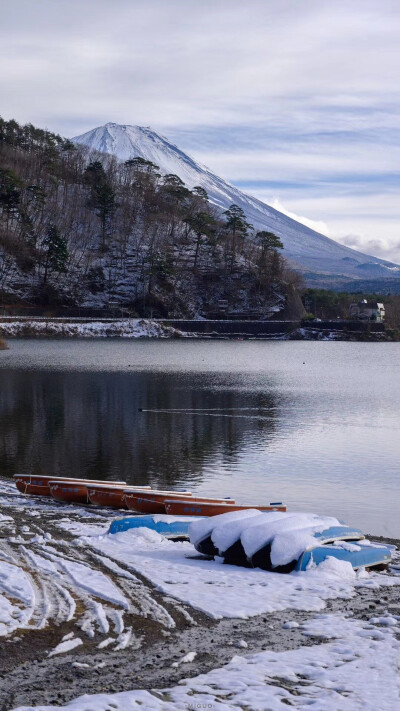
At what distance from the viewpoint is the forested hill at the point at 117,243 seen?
412 ft

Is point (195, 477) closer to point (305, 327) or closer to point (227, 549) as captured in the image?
point (227, 549)

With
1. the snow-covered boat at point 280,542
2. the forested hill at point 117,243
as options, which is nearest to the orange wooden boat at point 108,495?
the snow-covered boat at point 280,542

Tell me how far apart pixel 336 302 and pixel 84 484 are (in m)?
149

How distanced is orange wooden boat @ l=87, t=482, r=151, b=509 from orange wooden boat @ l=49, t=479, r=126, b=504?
0.20m

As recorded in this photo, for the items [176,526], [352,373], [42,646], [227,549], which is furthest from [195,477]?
[352,373]

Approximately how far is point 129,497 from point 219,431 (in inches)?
548

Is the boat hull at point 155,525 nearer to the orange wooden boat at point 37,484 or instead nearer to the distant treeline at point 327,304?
the orange wooden boat at point 37,484

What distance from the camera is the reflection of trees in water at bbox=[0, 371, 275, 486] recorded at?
23.4 meters

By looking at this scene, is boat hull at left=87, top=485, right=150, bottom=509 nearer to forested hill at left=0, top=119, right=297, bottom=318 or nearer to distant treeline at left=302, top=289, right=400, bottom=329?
forested hill at left=0, top=119, right=297, bottom=318

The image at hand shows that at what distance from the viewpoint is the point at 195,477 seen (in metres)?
21.9

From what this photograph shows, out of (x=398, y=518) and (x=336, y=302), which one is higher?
(x=336, y=302)

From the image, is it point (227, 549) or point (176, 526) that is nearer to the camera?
point (227, 549)

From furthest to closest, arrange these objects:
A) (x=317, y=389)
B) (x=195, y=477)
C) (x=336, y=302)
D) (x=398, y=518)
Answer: (x=336, y=302) → (x=317, y=389) → (x=195, y=477) → (x=398, y=518)

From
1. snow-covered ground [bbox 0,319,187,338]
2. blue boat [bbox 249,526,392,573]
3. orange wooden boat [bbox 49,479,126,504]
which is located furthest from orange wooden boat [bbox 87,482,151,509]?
snow-covered ground [bbox 0,319,187,338]
